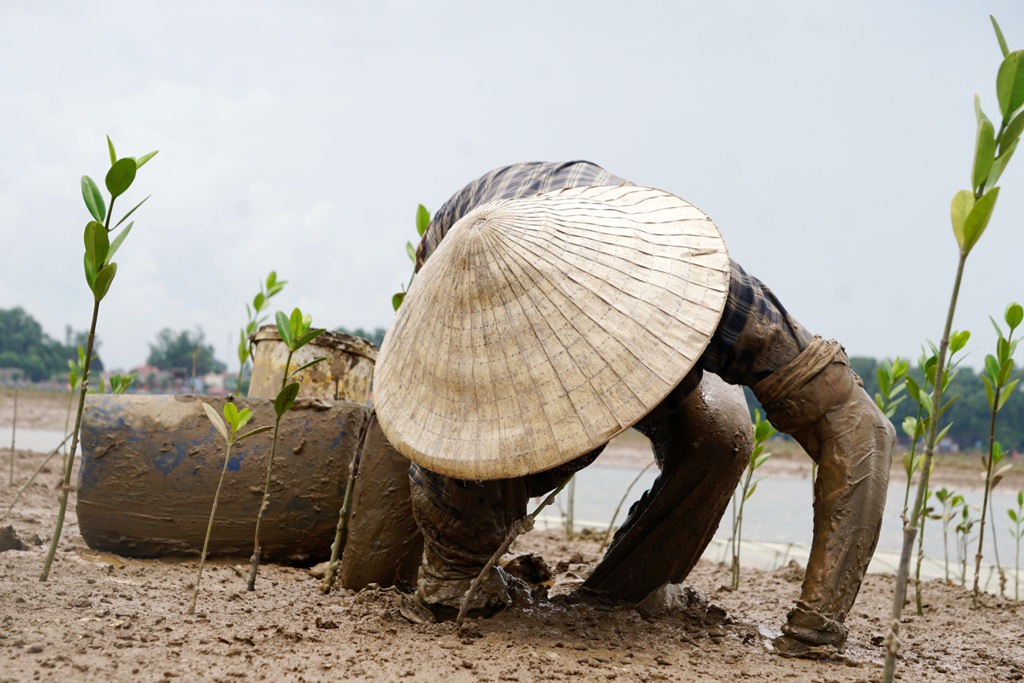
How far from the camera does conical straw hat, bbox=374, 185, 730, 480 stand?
1.88 meters

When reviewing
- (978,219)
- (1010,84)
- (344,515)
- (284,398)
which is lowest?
(344,515)

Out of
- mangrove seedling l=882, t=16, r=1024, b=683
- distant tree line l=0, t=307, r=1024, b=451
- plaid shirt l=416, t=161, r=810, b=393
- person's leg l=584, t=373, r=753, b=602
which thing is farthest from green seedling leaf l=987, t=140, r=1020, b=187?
distant tree line l=0, t=307, r=1024, b=451

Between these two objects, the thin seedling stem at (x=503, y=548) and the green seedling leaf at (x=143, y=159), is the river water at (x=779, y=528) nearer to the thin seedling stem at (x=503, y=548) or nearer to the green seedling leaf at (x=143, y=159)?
the thin seedling stem at (x=503, y=548)

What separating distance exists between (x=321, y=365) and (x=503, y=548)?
178 cm

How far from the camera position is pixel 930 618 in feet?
10.4

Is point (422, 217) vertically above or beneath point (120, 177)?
above

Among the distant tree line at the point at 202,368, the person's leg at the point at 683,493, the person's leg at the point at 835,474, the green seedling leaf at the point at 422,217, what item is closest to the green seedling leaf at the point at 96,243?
the green seedling leaf at the point at 422,217

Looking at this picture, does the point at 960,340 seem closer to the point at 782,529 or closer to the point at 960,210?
the point at 960,210

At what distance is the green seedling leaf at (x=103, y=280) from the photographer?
229 centimetres

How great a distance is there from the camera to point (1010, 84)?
4.54 ft

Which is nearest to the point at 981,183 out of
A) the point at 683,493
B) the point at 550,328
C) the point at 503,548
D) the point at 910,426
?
the point at 550,328

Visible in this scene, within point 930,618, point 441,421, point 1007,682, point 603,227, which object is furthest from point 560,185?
point 930,618

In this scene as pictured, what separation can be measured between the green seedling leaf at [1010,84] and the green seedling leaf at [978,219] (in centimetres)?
14

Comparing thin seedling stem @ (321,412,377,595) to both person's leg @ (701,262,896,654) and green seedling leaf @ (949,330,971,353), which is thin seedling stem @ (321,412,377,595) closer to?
person's leg @ (701,262,896,654)
